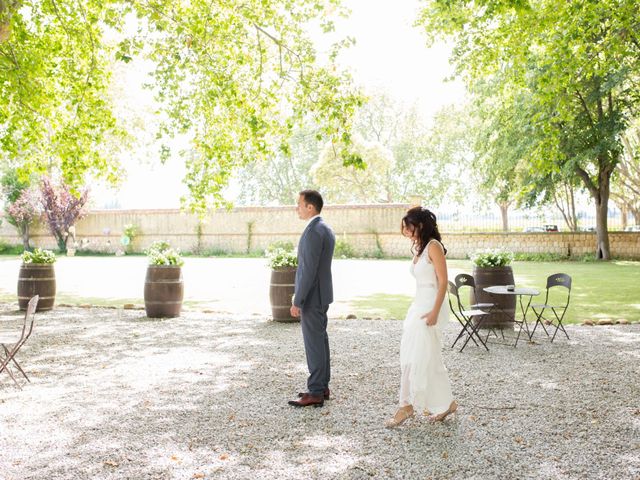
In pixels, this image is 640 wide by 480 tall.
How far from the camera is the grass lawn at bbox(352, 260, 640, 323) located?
1115 cm

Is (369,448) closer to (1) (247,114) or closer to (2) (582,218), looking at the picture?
(1) (247,114)

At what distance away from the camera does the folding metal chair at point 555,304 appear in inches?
330

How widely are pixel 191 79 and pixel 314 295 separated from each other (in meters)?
7.78

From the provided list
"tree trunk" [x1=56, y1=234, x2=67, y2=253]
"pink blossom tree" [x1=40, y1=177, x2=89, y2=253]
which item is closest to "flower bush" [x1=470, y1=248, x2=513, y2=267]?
"pink blossom tree" [x1=40, y1=177, x2=89, y2=253]

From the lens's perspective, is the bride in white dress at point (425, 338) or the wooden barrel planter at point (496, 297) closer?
the bride in white dress at point (425, 338)

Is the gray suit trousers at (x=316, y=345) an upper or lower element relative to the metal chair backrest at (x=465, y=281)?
lower

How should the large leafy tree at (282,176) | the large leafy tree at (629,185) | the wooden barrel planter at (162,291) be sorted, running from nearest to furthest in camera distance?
the wooden barrel planter at (162,291), the large leafy tree at (629,185), the large leafy tree at (282,176)

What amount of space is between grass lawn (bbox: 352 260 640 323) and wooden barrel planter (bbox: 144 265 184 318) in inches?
137

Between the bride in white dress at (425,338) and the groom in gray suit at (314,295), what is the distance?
831mm

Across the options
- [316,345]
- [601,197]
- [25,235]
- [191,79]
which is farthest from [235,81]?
[25,235]

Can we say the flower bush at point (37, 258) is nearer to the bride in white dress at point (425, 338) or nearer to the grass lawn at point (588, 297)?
the grass lawn at point (588, 297)

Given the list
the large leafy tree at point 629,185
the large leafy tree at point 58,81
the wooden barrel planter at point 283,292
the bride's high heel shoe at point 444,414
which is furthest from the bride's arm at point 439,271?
the large leafy tree at point 629,185

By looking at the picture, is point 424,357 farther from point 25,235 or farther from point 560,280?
point 25,235

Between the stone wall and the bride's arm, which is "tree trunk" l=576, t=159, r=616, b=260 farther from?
the bride's arm
